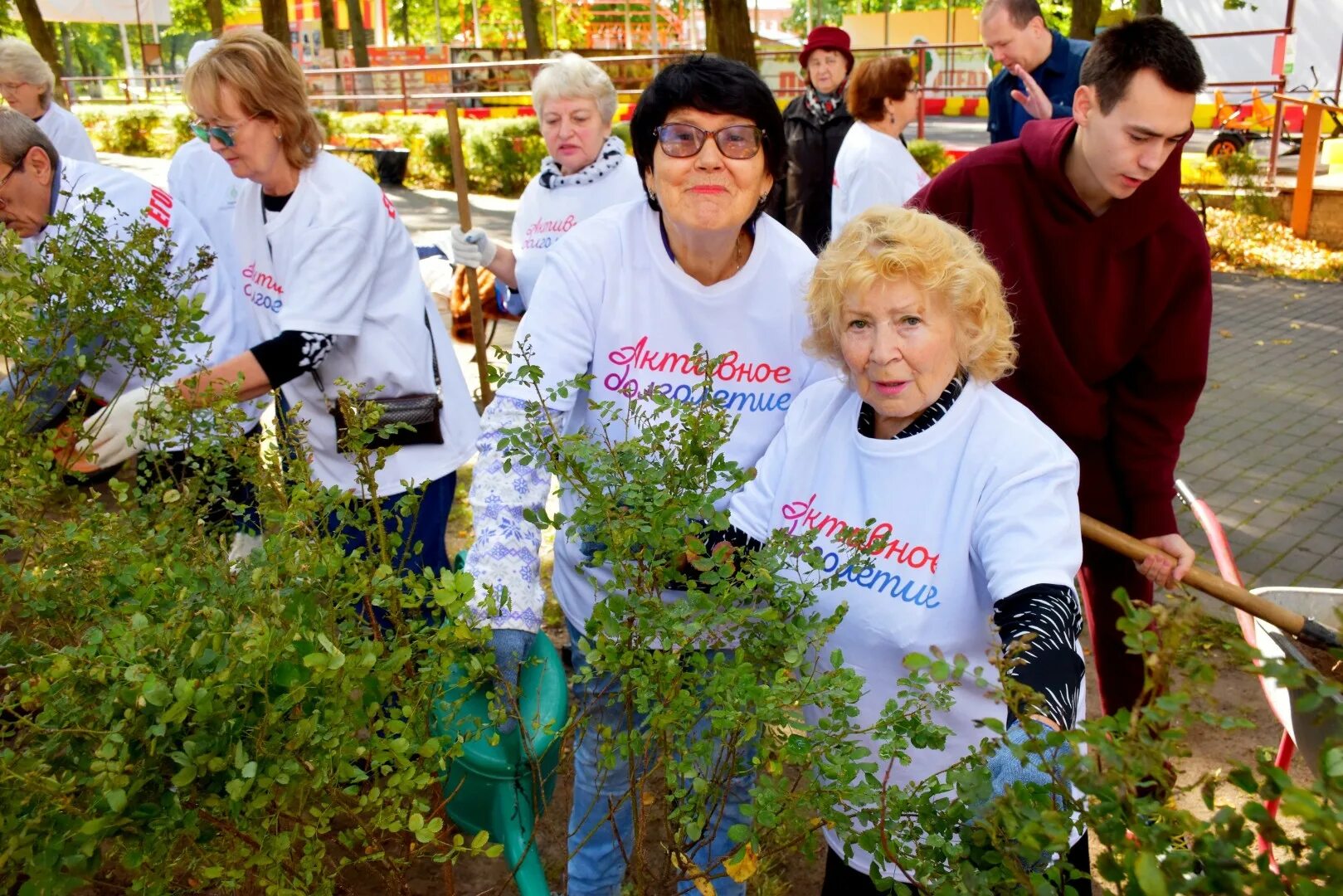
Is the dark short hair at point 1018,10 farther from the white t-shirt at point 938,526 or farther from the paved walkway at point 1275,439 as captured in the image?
the white t-shirt at point 938,526

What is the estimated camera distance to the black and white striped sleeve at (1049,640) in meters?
1.55

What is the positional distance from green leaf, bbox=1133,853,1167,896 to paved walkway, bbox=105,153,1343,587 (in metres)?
4.21

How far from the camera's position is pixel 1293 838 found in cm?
91

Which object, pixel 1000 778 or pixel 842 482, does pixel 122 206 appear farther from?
pixel 1000 778

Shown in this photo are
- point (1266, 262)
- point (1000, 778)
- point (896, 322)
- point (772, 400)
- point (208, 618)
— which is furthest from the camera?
point (1266, 262)

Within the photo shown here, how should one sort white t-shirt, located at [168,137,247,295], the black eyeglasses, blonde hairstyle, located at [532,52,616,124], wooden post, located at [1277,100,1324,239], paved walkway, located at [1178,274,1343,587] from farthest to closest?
1. wooden post, located at [1277,100,1324,239]
2. paved walkway, located at [1178,274,1343,587]
3. blonde hairstyle, located at [532,52,616,124]
4. white t-shirt, located at [168,137,247,295]
5. the black eyeglasses

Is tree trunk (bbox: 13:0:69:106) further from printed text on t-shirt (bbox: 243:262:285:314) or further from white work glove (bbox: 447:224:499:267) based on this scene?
printed text on t-shirt (bbox: 243:262:285:314)

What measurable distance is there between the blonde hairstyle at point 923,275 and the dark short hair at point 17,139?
2283 millimetres

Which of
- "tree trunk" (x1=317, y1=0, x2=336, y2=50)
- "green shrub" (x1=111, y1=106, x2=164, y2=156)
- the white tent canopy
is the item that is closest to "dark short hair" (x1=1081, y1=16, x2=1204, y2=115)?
"tree trunk" (x1=317, y1=0, x2=336, y2=50)

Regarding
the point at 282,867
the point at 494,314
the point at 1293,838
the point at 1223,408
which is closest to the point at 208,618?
the point at 282,867

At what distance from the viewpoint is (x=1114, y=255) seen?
2.44 metres

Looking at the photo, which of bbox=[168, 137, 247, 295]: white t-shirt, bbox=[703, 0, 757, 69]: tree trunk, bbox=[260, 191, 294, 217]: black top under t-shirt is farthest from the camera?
bbox=[703, 0, 757, 69]: tree trunk

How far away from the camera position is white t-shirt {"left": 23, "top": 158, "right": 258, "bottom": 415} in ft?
10.6

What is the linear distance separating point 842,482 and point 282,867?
3.40ft
